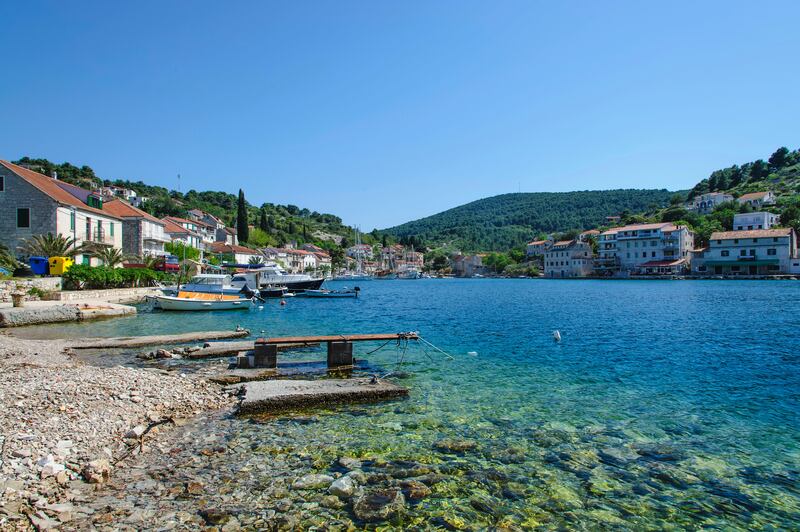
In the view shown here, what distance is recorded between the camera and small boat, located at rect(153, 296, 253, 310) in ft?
118

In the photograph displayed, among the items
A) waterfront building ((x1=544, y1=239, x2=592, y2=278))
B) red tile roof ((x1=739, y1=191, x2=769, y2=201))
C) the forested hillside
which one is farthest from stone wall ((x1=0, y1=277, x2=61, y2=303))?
red tile roof ((x1=739, y1=191, x2=769, y2=201))

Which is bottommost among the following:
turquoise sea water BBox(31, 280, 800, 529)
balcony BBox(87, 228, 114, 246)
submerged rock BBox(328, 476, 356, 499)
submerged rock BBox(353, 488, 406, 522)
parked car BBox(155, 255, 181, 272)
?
turquoise sea water BBox(31, 280, 800, 529)

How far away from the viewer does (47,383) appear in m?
10.5

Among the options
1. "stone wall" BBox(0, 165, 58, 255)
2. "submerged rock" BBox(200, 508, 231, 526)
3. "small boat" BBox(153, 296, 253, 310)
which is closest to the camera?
"submerged rock" BBox(200, 508, 231, 526)

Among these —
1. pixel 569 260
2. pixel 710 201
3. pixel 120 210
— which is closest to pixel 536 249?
pixel 569 260

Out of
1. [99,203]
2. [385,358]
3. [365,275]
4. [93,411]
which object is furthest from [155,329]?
[365,275]

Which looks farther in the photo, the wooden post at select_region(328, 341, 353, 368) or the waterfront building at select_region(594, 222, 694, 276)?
the waterfront building at select_region(594, 222, 694, 276)

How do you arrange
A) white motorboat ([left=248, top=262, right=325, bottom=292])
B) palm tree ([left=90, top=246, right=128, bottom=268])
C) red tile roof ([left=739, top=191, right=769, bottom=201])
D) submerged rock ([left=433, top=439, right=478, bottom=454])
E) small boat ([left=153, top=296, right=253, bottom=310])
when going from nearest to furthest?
submerged rock ([left=433, top=439, right=478, bottom=454]), small boat ([left=153, top=296, right=253, bottom=310]), palm tree ([left=90, top=246, right=128, bottom=268]), white motorboat ([left=248, top=262, right=325, bottom=292]), red tile roof ([left=739, top=191, right=769, bottom=201])

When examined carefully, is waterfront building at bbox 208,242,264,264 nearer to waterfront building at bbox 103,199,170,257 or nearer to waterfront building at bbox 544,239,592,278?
waterfront building at bbox 103,199,170,257

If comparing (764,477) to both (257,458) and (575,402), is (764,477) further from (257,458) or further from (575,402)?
(257,458)

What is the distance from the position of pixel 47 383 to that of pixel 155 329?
16.3 meters

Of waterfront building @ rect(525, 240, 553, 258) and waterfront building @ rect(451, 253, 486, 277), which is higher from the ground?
waterfront building @ rect(525, 240, 553, 258)

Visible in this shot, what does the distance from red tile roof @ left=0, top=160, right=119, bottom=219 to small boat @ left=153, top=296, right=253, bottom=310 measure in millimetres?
13792

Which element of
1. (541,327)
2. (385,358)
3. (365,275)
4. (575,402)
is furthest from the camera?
(365,275)
